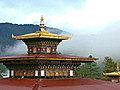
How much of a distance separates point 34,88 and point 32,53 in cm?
545

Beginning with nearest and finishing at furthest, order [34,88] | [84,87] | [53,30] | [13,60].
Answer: [34,88]
[84,87]
[13,60]
[53,30]

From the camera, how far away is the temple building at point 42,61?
43.3ft

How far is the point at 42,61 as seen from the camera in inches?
519

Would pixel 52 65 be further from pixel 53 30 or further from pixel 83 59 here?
pixel 53 30

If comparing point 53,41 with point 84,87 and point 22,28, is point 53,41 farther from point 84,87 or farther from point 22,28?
point 22,28

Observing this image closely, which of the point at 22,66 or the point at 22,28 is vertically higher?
the point at 22,28

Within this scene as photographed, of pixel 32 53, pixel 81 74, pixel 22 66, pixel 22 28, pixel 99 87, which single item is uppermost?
pixel 22 28

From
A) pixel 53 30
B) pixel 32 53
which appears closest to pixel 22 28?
pixel 53 30

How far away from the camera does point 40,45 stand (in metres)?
15.2

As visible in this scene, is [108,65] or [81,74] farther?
[81,74]

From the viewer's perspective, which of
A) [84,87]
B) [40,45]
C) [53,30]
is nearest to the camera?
[84,87]

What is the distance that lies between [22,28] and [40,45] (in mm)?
99709

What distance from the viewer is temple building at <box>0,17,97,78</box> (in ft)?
43.3

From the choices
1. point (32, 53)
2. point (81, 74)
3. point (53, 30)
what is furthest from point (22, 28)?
point (32, 53)
